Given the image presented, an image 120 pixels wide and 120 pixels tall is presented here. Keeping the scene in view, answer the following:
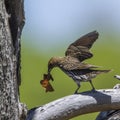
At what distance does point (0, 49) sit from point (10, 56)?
0.36 feet

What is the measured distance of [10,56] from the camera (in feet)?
18.4

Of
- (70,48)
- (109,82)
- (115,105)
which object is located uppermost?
(70,48)

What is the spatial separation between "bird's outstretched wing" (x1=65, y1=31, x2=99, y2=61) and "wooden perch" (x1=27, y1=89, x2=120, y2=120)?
0.29m

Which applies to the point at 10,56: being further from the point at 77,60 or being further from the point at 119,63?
the point at 119,63

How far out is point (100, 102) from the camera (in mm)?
6141

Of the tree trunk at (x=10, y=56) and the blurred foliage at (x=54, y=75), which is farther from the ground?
the tree trunk at (x=10, y=56)

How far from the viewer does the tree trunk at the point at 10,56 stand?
5.55 meters

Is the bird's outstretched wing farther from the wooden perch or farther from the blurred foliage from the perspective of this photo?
the blurred foliage

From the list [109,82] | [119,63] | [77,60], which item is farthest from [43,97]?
[77,60]

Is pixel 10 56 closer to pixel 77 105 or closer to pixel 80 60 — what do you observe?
pixel 77 105

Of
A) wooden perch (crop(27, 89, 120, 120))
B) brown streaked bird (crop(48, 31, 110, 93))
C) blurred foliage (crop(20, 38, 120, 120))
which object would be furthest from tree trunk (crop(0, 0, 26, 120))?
blurred foliage (crop(20, 38, 120, 120))

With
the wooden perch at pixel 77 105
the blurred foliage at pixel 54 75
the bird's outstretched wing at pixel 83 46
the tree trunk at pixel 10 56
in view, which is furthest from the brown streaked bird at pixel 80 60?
the blurred foliage at pixel 54 75

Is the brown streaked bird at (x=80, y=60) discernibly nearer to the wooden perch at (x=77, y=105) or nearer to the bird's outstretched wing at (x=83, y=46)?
the bird's outstretched wing at (x=83, y=46)

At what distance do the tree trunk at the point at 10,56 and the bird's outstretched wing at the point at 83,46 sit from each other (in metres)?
0.61
